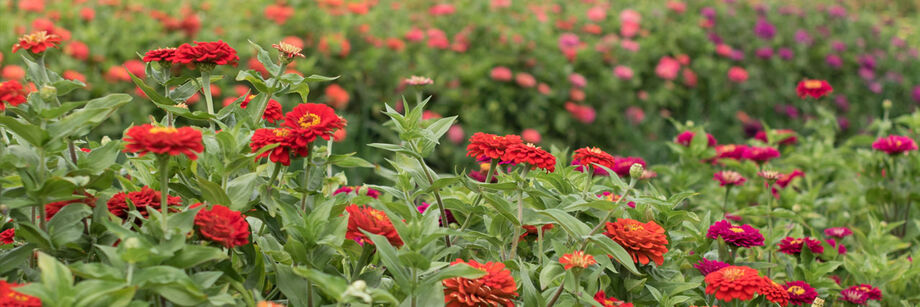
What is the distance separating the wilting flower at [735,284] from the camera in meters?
1.28

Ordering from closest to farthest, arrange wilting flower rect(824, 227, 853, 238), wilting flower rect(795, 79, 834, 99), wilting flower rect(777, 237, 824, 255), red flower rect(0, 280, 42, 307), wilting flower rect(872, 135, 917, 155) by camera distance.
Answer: red flower rect(0, 280, 42, 307), wilting flower rect(777, 237, 824, 255), wilting flower rect(824, 227, 853, 238), wilting flower rect(872, 135, 917, 155), wilting flower rect(795, 79, 834, 99)

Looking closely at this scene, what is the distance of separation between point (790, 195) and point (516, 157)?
1442 millimetres

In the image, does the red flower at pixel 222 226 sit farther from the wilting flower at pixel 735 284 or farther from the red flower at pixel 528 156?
the wilting flower at pixel 735 284

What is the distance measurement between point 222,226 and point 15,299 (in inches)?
9.8

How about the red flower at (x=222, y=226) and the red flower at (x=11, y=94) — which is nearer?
the red flower at (x=222, y=226)

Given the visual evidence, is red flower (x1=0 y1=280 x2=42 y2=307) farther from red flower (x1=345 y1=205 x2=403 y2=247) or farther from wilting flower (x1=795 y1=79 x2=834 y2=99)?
wilting flower (x1=795 y1=79 x2=834 y2=99)

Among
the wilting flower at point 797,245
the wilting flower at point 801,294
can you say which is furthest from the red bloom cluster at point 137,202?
the wilting flower at point 797,245

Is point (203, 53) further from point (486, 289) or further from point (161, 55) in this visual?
point (486, 289)

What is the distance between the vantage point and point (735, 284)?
4.20ft

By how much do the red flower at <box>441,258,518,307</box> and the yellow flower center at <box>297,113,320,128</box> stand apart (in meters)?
0.30

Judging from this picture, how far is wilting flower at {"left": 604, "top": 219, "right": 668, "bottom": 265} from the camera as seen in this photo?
4.09 ft

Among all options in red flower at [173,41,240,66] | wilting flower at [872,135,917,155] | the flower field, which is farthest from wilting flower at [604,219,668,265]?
wilting flower at [872,135,917,155]

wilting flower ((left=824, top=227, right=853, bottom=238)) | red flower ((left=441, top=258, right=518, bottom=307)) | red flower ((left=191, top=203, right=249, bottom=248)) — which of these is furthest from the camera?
wilting flower ((left=824, top=227, right=853, bottom=238))

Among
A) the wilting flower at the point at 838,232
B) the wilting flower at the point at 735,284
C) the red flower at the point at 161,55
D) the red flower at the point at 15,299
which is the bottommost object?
the wilting flower at the point at 838,232
